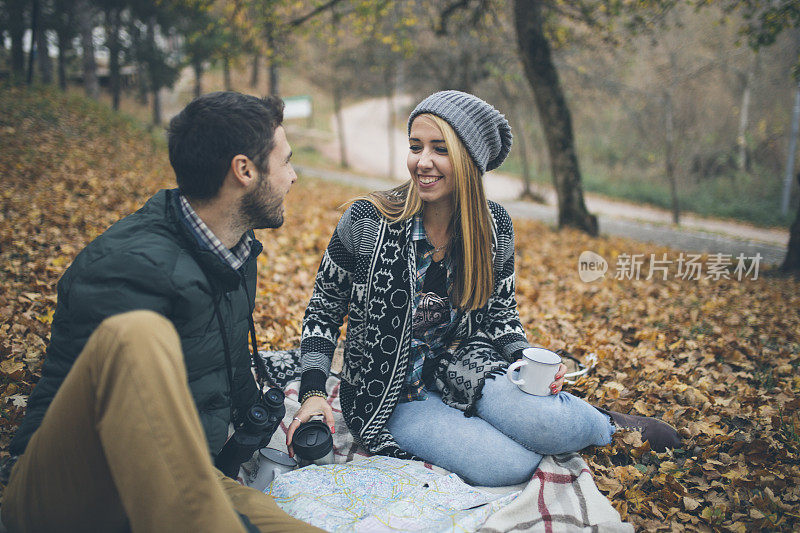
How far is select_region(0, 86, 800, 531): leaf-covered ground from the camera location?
2484 mm

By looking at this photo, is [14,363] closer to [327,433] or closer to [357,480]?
[327,433]

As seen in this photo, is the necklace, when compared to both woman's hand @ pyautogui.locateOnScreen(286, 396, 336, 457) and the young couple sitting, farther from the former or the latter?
woman's hand @ pyautogui.locateOnScreen(286, 396, 336, 457)

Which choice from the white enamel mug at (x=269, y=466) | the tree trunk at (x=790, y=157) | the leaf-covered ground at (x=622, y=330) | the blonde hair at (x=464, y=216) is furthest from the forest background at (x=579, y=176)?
the white enamel mug at (x=269, y=466)

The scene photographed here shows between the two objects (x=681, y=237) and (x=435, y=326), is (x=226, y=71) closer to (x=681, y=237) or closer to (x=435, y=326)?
(x=681, y=237)

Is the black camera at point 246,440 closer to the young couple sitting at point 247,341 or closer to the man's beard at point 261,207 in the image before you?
the young couple sitting at point 247,341

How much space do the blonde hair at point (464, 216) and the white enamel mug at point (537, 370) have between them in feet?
1.21

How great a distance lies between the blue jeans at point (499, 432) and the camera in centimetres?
230

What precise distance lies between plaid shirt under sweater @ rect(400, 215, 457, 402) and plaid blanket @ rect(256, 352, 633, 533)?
0.37 m

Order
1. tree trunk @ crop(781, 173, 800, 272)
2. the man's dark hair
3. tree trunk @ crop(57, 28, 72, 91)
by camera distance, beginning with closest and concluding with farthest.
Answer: the man's dark hair < tree trunk @ crop(781, 173, 800, 272) < tree trunk @ crop(57, 28, 72, 91)

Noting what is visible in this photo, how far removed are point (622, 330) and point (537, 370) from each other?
2656mm

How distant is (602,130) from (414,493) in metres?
25.4

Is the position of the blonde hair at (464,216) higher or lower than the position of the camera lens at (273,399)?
higher

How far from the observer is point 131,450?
1.24m

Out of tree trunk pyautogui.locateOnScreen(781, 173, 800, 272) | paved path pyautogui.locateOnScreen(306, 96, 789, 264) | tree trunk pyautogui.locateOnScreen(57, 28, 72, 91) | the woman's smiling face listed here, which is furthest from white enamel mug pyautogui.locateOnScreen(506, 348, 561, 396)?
tree trunk pyautogui.locateOnScreen(57, 28, 72, 91)
